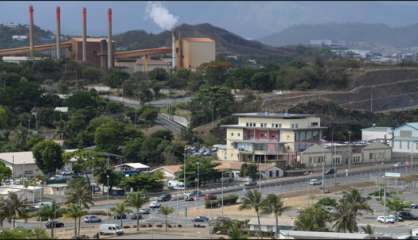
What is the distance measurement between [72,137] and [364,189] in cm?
1419

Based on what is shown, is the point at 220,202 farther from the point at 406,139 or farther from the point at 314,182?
the point at 406,139

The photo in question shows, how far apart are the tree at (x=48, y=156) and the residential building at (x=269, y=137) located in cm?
669

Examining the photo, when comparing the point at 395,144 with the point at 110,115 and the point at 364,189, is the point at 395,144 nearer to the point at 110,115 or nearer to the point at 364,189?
the point at 364,189

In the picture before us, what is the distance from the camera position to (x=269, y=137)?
123 feet

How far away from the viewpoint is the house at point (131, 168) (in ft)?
110

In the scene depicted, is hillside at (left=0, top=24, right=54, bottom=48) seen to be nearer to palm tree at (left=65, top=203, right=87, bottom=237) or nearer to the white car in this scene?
palm tree at (left=65, top=203, right=87, bottom=237)

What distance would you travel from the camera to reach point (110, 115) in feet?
148

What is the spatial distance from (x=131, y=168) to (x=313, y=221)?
13.4 m

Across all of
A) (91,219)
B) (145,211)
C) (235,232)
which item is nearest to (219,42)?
(145,211)

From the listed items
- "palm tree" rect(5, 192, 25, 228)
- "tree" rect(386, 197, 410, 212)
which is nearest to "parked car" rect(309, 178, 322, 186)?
"tree" rect(386, 197, 410, 212)

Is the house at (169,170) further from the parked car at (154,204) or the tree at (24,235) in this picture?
the tree at (24,235)

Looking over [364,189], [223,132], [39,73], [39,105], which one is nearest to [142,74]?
[39,73]

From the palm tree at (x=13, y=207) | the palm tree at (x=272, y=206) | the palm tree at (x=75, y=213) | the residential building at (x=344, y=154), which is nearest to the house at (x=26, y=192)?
the palm tree at (x=13, y=207)

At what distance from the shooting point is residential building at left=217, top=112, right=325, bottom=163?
1443 inches
